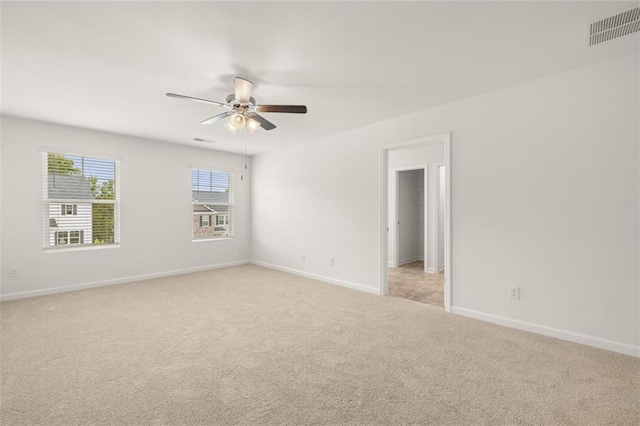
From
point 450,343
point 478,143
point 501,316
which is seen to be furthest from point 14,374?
point 478,143

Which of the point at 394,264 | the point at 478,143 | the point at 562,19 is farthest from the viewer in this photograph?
the point at 394,264

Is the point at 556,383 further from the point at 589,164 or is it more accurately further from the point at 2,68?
the point at 2,68

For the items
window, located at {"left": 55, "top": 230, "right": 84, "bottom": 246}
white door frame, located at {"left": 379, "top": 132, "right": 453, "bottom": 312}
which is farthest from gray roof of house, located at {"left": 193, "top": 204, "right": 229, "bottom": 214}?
white door frame, located at {"left": 379, "top": 132, "right": 453, "bottom": 312}

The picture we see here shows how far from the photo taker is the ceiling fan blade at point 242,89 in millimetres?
2711

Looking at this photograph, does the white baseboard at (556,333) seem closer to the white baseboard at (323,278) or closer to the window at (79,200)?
the white baseboard at (323,278)

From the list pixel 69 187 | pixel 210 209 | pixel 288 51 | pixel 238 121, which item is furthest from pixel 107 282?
pixel 288 51

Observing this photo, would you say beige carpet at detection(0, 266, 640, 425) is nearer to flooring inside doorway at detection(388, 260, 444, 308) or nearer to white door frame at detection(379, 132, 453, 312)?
white door frame at detection(379, 132, 453, 312)

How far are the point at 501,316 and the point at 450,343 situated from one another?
855mm

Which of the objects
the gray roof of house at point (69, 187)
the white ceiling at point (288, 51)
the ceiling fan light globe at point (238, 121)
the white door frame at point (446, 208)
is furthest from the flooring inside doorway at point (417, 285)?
the gray roof of house at point (69, 187)

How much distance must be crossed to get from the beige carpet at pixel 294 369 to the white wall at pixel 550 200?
0.31 meters

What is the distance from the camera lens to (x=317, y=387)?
2.10 metres

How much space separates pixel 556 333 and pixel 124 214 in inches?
238

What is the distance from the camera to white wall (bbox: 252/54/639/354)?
8.41 ft

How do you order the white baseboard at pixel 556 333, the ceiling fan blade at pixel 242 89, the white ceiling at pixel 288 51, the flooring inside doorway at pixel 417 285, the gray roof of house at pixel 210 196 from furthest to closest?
the gray roof of house at pixel 210 196 → the flooring inside doorway at pixel 417 285 → the ceiling fan blade at pixel 242 89 → the white baseboard at pixel 556 333 → the white ceiling at pixel 288 51
